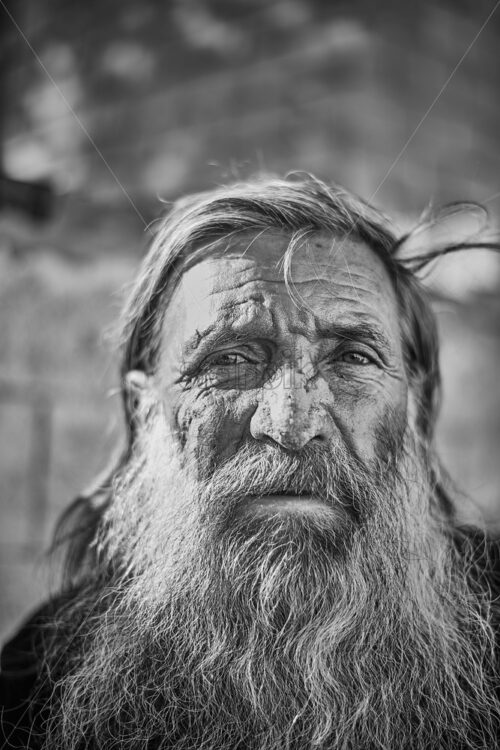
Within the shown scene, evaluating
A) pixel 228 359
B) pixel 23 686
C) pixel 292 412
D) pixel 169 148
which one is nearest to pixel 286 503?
pixel 292 412

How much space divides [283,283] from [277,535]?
43 centimetres

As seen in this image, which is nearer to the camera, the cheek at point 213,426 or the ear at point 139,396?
the cheek at point 213,426

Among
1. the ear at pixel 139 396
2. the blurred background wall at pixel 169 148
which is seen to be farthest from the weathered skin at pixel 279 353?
the blurred background wall at pixel 169 148

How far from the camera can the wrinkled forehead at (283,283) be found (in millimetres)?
1087

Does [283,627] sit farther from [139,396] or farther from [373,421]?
[139,396]

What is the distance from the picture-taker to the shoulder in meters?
1.20

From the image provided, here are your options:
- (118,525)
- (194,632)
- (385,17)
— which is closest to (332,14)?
(385,17)

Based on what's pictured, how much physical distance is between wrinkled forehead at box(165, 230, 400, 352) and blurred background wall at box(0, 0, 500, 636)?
517mm

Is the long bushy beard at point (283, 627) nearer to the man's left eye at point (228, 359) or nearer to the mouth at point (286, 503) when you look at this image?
the mouth at point (286, 503)

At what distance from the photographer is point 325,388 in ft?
3.48

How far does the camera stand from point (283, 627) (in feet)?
3.45

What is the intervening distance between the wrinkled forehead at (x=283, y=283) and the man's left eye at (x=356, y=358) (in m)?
0.07

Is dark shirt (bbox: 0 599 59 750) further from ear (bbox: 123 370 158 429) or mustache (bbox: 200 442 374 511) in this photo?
mustache (bbox: 200 442 374 511)

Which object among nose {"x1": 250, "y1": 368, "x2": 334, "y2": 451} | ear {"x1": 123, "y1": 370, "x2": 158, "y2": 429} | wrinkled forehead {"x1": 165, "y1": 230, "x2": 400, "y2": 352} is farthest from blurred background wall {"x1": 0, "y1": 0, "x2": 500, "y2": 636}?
nose {"x1": 250, "y1": 368, "x2": 334, "y2": 451}
